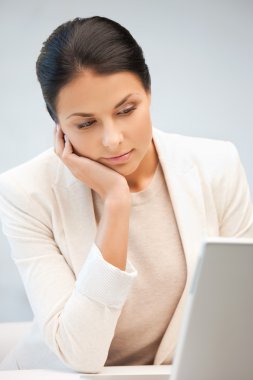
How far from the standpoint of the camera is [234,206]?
186cm

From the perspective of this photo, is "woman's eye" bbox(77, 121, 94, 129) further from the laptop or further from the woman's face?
the laptop

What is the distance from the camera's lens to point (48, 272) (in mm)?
1714

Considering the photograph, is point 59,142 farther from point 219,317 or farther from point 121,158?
point 219,317

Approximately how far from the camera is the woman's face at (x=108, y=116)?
5.26ft

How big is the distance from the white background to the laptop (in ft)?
6.92

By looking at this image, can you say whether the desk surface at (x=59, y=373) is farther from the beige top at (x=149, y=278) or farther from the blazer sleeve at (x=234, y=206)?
the blazer sleeve at (x=234, y=206)

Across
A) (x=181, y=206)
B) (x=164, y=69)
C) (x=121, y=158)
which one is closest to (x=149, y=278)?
(x=181, y=206)

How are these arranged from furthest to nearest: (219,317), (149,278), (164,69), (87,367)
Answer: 1. (164,69)
2. (149,278)
3. (87,367)
4. (219,317)

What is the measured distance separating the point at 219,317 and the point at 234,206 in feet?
2.75

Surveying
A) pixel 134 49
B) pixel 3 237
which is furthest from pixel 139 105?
pixel 3 237

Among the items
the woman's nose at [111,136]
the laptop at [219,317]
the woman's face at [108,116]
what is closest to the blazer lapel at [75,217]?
the woman's face at [108,116]

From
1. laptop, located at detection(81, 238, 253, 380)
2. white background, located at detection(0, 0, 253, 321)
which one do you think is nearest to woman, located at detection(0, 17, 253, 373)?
laptop, located at detection(81, 238, 253, 380)

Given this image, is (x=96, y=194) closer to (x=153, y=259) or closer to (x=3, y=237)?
(x=153, y=259)

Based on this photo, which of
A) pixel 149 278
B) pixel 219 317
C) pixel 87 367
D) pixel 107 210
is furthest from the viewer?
pixel 149 278
